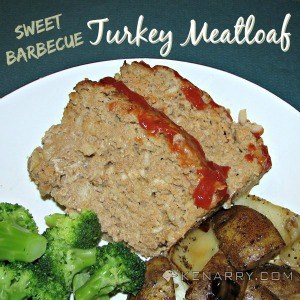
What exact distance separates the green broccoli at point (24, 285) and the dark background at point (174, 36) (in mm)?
2061

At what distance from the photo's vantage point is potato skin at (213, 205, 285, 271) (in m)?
3.99

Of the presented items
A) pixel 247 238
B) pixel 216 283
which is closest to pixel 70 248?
pixel 216 283

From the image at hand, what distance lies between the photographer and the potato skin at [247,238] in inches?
157

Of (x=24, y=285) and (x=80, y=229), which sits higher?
(x=80, y=229)

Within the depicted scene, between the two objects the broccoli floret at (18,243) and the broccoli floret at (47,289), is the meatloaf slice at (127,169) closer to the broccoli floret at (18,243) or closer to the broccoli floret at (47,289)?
the broccoli floret at (18,243)

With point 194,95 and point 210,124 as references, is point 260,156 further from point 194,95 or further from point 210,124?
point 194,95

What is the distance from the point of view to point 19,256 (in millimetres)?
4004

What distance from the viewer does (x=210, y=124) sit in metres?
4.43

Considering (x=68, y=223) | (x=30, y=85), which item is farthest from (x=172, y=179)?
(x=30, y=85)

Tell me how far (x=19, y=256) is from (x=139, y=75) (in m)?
1.90

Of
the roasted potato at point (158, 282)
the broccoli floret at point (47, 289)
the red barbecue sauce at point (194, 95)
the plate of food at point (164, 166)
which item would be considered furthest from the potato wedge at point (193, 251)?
the red barbecue sauce at point (194, 95)

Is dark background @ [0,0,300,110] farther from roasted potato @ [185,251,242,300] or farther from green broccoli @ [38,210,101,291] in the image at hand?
roasted potato @ [185,251,242,300]

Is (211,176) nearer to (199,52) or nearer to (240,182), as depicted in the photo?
(240,182)

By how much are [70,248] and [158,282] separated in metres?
0.76
